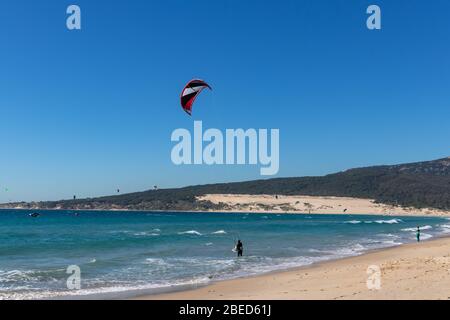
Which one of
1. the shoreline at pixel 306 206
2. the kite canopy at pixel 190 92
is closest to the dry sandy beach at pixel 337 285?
the kite canopy at pixel 190 92

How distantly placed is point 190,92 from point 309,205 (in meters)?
140

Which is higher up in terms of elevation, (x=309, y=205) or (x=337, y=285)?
(x=337, y=285)

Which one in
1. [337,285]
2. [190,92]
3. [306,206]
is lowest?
[306,206]

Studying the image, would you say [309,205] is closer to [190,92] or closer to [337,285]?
[190,92]

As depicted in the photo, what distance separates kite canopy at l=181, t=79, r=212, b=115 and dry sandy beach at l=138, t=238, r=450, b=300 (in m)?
7.47

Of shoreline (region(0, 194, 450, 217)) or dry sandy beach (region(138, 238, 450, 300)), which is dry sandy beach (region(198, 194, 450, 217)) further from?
dry sandy beach (region(138, 238, 450, 300))

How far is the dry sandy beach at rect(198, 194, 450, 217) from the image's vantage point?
145 metres

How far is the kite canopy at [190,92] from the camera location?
2133cm

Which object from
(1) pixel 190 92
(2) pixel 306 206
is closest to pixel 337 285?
(1) pixel 190 92

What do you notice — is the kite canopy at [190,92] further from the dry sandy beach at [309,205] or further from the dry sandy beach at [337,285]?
the dry sandy beach at [309,205]

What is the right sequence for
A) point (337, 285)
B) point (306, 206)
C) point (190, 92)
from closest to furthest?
1. point (337, 285)
2. point (190, 92)
3. point (306, 206)

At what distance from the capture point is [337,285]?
15.2 meters
